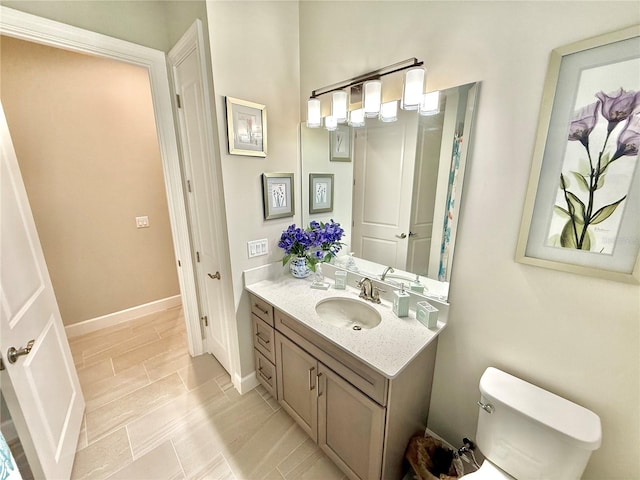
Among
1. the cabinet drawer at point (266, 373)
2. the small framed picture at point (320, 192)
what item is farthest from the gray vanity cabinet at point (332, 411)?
the small framed picture at point (320, 192)

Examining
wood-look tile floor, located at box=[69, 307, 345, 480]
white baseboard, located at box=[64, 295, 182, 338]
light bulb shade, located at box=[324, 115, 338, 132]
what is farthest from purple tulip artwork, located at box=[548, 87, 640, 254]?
white baseboard, located at box=[64, 295, 182, 338]

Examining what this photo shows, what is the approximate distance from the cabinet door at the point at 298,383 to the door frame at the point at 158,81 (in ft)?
3.47

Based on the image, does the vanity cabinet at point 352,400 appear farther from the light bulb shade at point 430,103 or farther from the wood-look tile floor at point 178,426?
the light bulb shade at point 430,103

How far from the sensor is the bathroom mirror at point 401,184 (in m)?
1.21

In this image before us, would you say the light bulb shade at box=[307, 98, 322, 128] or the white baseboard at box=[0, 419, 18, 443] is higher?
the light bulb shade at box=[307, 98, 322, 128]

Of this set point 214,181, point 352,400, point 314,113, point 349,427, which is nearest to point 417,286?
point 352,400

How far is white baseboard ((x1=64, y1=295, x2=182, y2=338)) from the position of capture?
2.57 metres

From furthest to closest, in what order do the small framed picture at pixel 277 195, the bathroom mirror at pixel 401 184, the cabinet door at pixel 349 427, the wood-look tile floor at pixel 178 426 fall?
the small framed picture at pixel 277 195, the wood-look tile floor at pixel 178 426, the bathroom mirror at pixel 401 184, the cabinet door at pixel 349 427

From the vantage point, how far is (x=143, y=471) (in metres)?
1.41

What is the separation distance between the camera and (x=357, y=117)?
1.48m

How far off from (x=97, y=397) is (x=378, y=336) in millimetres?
2141

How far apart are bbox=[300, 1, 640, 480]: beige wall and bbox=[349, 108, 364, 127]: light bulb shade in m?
0.27

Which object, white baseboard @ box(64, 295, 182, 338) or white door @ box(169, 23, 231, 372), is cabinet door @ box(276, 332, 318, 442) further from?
white baseboard @ box(64, 295, 182, 338)

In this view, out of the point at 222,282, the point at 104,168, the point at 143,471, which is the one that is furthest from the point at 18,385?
the point at 104,168
